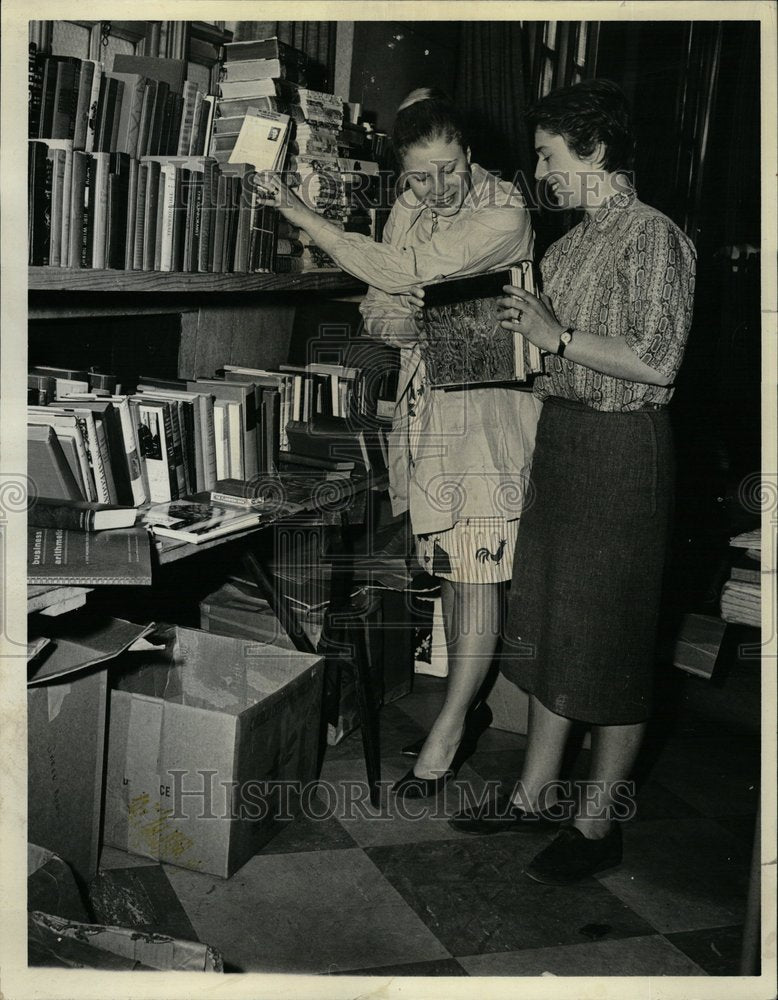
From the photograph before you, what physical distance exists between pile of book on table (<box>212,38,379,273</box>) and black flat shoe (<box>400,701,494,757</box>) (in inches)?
55.0

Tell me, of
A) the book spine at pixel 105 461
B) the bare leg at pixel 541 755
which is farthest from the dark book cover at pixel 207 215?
the bare leg at pixel 541 755

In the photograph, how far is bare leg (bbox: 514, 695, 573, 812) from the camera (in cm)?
216

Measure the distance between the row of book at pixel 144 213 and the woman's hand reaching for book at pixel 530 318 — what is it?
2.61ft

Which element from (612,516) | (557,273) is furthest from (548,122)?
(612,516)

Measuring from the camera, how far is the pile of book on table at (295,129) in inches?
97.3

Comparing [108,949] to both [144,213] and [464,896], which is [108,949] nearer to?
[464,896]

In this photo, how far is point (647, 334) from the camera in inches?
71.4

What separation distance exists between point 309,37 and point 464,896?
2.61 metres

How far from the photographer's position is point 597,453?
193 cm

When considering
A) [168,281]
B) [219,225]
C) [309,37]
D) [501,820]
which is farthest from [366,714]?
[309,37]

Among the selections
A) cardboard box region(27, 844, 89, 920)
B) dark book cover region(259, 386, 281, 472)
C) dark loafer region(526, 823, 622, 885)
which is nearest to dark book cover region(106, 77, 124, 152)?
dark book cover region(259, 386, 281, 472)

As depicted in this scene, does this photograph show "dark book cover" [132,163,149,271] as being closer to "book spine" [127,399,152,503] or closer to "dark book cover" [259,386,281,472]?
"book spine" [127,399,152,503]

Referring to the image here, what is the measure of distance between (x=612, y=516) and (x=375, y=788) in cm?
97

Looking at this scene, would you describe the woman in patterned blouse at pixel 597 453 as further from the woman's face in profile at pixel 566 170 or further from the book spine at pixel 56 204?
the book spine at pixel 56 204
